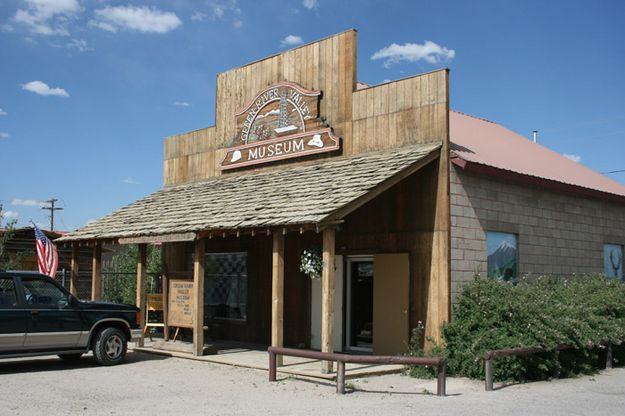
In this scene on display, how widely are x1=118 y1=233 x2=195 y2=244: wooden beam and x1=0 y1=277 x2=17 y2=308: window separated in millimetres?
3208

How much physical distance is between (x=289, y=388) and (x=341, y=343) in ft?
15.2

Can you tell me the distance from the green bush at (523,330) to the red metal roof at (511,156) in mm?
2627

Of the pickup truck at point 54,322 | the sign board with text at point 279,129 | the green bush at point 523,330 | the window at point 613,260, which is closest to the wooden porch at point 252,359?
the green bush at point 523,330

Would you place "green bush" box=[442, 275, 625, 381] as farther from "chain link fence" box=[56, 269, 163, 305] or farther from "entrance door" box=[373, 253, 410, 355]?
"chain link fence" box=[56, 269, 163, 305]

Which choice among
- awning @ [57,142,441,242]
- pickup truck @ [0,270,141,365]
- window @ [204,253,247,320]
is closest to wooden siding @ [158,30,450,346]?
window @ [204,253,247,320]

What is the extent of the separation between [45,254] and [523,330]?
41.4ft

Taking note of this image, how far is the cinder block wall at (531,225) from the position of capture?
13531mm

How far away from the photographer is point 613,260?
18453 millimetres

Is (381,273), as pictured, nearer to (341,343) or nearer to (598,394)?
(341,343)

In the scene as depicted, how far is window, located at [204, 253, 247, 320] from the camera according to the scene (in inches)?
696

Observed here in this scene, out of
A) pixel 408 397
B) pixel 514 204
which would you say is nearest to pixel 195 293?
pixel 408 397

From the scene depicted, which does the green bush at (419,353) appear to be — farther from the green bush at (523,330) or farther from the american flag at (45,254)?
the american flag at (45,254)

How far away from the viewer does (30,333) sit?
1203cm

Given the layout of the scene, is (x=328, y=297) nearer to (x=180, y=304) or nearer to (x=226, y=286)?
(x=180, y=304)
